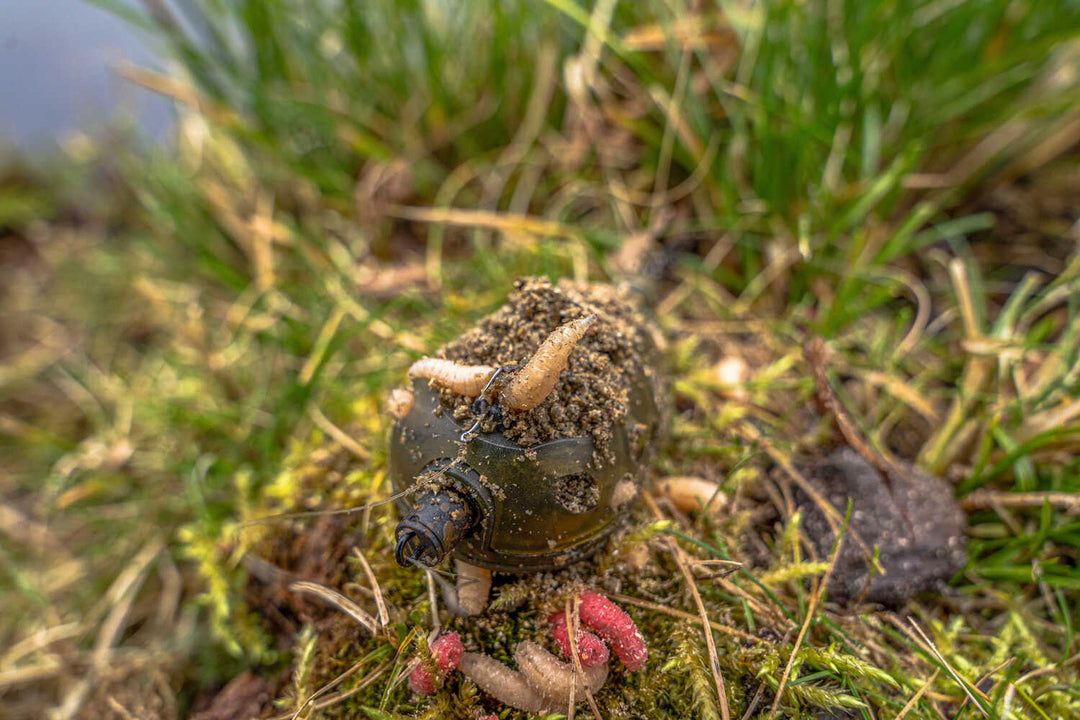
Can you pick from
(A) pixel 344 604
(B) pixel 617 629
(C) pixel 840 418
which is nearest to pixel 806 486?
(C) pixel 840 418

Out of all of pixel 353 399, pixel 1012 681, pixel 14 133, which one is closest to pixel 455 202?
pixel 353 399

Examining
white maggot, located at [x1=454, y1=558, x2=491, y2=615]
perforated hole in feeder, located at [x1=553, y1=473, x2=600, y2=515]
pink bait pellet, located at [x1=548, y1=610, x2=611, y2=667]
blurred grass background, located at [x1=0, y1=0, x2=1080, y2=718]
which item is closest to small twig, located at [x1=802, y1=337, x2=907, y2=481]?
blurred grass background, located at [x1=0, y1=0, x2=1080, y2=718]

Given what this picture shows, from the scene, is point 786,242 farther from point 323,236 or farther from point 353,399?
point 323,236

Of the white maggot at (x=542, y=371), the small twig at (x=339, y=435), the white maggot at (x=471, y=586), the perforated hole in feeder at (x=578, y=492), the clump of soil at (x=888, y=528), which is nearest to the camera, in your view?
the white maggot at (x=542, y=371)

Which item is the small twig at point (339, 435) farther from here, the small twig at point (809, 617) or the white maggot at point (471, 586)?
the small twig at point (809, 617)

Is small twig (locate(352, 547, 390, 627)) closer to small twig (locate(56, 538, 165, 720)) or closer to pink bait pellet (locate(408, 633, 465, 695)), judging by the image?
pink bait pellet (locate(408, 633, 465, 695))

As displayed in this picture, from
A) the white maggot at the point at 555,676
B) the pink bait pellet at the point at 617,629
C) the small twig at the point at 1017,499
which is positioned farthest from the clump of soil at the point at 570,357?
the small twig at the point at 1017,499
